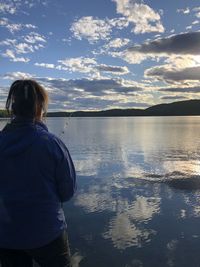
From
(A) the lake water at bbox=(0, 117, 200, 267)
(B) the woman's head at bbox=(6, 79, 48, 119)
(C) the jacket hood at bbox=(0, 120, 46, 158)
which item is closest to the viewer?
(C) the jacket hood at bbox=(0, 120, 46, 158)

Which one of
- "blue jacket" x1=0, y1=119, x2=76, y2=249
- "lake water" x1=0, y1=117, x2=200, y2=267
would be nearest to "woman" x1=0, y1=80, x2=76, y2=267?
"blue jacket" x1=0, y1=119, x2=76, y2=249

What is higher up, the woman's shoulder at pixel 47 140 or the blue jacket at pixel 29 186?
the woman's shoulder at pixel 47 140

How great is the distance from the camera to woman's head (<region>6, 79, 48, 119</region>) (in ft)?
11.5

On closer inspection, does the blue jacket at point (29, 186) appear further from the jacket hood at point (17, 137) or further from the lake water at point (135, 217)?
the lake water at point (135, 217)

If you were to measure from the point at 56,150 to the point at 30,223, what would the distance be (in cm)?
69

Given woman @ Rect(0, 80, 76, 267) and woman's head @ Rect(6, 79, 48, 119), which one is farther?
woman's head @ Rect(6, 79, 48, 119)

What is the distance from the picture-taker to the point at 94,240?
1005 centimetres

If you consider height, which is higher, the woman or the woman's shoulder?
the woman's shoulder

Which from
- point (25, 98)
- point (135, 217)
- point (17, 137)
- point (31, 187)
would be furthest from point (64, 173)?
point (135, 217)

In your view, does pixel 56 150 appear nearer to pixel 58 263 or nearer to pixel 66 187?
pixel 66 187

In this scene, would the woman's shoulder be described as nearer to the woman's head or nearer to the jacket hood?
the jacket hood

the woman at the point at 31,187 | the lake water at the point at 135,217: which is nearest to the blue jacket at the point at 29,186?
the woman at the point at 31,187

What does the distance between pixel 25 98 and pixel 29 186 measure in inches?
32.1

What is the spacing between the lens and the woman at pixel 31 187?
336 cm
